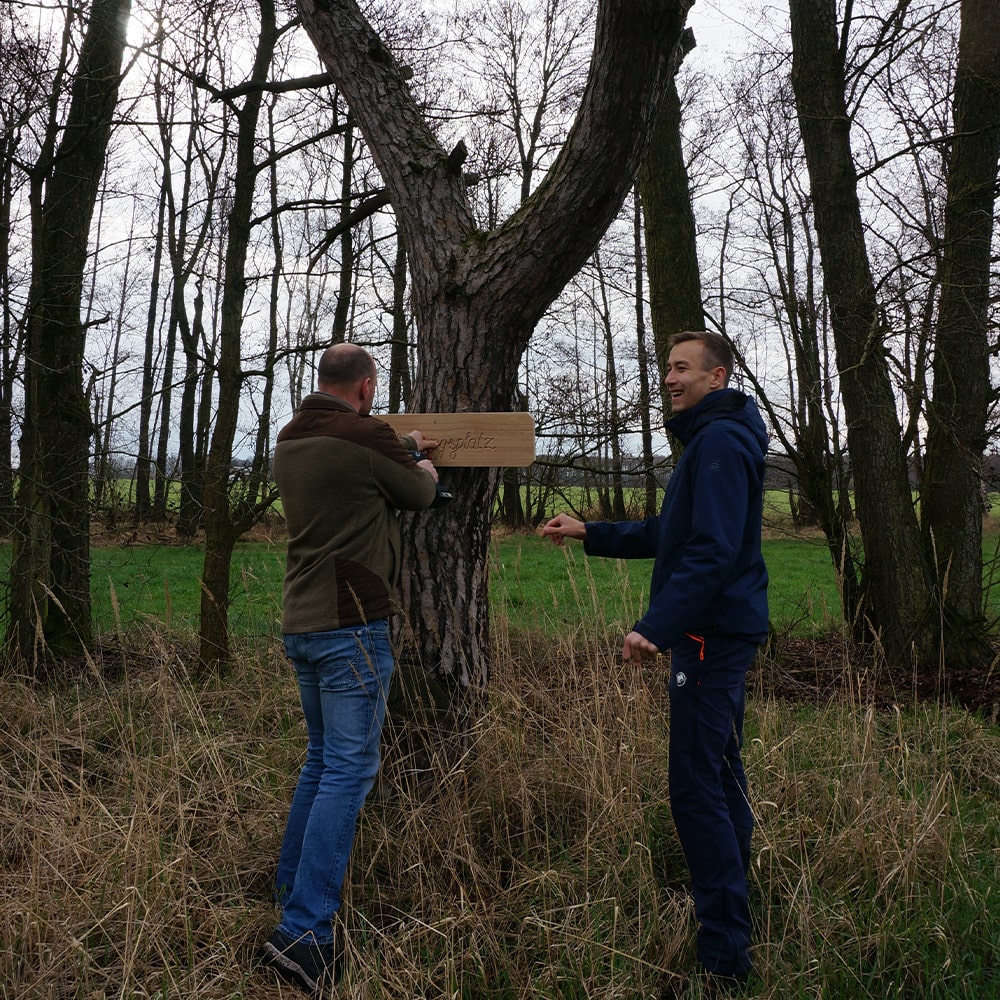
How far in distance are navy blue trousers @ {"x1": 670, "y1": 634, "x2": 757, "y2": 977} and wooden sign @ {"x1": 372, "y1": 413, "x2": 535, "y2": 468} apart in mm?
990

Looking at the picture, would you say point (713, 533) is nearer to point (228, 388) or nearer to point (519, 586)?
point (228, 388)

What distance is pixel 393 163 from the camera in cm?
370

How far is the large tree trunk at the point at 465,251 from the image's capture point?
10.5 feet

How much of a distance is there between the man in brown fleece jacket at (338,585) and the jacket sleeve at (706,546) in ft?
2.88

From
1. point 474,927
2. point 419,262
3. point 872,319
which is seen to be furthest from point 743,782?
point 872,319

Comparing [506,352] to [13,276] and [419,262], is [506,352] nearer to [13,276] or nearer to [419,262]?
[419,262]

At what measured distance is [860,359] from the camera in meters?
6.35

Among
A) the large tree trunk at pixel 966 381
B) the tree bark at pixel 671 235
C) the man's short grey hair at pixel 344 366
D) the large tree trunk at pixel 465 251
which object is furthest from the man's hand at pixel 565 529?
the large tree trunk at pixel 966 381

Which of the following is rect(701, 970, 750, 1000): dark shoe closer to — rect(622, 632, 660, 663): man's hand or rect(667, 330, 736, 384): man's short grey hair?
rect(622, 632, 660, 663): man's hand

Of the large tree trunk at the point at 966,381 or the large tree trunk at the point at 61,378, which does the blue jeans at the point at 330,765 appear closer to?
the large tree trunk at the point at 61,378

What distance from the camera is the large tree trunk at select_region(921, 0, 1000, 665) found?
651cm

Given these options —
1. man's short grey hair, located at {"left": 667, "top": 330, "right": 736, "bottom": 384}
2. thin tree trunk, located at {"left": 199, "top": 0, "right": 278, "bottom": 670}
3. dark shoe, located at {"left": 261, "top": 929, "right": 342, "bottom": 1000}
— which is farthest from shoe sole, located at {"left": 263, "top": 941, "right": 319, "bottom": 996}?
thin tree trunk, located at {"left": 199, "top": 0, "right": 278, "bottom": 670}

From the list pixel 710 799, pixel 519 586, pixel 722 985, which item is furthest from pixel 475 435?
pixel 519 586

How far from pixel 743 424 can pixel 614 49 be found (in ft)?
4.67
